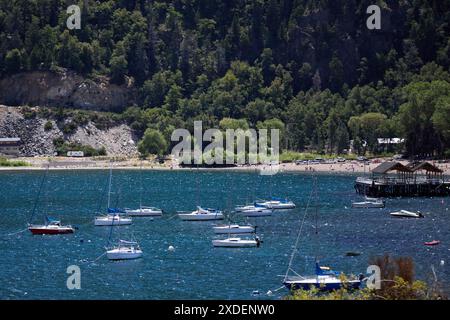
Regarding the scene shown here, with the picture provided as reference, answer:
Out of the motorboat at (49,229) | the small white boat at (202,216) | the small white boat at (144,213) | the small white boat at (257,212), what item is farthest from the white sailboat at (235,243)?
the small white boat at (144,213)

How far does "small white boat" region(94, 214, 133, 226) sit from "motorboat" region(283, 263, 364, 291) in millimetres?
53216

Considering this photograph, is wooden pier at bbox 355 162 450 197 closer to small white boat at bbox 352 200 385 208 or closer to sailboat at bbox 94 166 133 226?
small white boat at bbox 352 200 385 208

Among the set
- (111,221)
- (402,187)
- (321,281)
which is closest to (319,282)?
(321,281)

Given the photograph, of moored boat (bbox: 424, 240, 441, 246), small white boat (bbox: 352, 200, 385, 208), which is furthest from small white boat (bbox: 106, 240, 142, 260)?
small white boat (bbox: 352, 200, 385, 208)

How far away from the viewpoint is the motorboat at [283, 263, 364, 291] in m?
88.8

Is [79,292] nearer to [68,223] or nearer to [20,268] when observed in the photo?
[20,268]

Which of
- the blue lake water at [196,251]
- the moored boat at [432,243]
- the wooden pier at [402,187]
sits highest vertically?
the wooden pier at [402,187]

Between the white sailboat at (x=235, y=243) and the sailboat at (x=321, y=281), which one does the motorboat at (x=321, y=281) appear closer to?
the sailboat at (x=321, y=281)

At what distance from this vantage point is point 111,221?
14475 centimetres

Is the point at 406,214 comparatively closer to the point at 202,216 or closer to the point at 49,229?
the point at 202,216

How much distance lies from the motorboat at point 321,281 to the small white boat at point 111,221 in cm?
5322

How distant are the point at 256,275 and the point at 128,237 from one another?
36416 millimetres

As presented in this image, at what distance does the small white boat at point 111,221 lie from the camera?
144 metres
